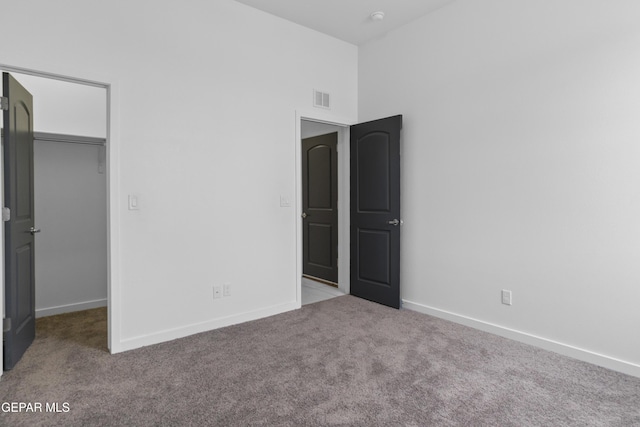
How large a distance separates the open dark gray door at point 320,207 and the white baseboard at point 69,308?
269cm

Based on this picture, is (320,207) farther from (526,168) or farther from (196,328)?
(526,168)

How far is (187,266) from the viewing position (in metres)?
3.10

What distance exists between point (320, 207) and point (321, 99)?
1.72m

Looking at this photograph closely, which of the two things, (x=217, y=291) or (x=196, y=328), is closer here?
(x=196, y=328)

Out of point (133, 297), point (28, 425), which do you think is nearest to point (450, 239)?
point (133, 297)

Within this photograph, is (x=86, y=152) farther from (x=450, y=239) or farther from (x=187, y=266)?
(x=450, y=239)

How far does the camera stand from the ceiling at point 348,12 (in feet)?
11.1

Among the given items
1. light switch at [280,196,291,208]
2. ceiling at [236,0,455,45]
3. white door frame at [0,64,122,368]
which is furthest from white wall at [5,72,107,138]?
light switch at [280,196,291,208]

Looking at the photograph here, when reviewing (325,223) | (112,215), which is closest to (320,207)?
(325,223)

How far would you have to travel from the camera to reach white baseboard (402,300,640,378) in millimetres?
2436

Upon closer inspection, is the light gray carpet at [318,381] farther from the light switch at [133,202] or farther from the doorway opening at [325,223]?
the doorway opening at [325,223]

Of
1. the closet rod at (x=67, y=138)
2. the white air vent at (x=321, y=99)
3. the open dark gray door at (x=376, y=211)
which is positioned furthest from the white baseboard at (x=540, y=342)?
the closet rod at (x=67, y=138)

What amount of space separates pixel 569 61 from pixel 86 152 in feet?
14.3

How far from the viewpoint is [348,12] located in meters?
3.54
